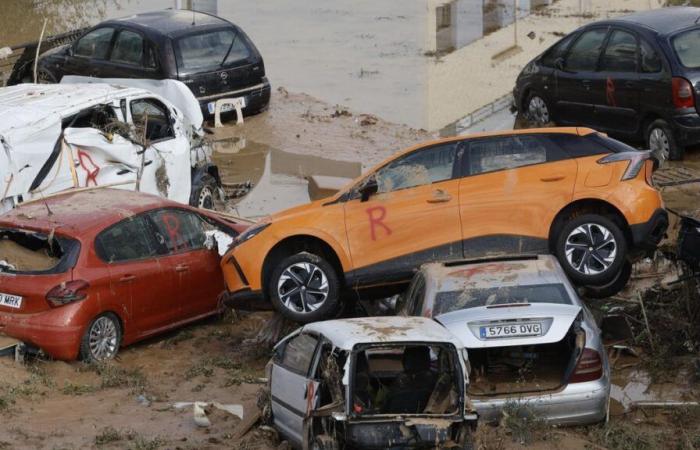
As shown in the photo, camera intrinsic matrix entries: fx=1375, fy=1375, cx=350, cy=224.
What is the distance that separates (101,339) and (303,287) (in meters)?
1.87

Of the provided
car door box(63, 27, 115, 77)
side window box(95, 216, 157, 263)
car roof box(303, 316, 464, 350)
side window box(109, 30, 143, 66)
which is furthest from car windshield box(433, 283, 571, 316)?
car door box(63, 27, 115, 77)

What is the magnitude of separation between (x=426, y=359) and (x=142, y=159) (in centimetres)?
739

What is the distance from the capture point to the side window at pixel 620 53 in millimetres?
17250

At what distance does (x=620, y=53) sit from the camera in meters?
17.5

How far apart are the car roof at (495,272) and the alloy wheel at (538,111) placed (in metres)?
8.20

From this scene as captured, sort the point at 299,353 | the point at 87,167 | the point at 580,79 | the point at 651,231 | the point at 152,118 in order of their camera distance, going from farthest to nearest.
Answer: the point at 580,79 < the point at 152,118 < the point at 87,167 < the point at 651,231 < the point at 299,353

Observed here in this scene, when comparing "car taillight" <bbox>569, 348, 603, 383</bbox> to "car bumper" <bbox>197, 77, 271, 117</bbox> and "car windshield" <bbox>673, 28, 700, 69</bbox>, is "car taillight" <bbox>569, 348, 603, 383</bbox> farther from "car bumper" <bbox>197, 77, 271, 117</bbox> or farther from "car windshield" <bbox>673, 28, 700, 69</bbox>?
"car bumper" <bbox>197, 77, 271, 117</bbox>

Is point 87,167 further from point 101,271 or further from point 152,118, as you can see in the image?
point 101,271

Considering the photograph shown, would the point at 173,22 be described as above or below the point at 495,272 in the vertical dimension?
below

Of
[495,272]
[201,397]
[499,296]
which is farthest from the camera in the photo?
[201,397]

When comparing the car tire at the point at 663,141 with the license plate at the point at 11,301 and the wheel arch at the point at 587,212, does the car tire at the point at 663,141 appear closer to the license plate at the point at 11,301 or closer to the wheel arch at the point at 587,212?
the wheel arch at the point at 587,212

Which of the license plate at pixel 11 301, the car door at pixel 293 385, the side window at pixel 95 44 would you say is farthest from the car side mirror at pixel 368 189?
the side window at pixel 95 44

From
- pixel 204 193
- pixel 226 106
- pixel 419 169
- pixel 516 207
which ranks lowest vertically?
pixel 226 106

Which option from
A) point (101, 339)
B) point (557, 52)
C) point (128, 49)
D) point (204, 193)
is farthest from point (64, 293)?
point (128, 49)
